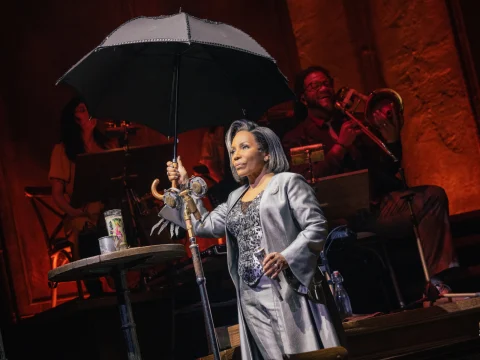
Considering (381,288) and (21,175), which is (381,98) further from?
(21,175)

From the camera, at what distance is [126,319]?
13.6 feet

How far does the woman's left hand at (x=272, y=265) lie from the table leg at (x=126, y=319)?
2.68ft

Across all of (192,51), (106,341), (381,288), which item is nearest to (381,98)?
(381,288)

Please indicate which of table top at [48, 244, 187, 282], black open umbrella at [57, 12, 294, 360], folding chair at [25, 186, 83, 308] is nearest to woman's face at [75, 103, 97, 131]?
folding chair at [25, 186, 83, 308]

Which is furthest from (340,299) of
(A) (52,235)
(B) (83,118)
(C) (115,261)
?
(B) (83,118)

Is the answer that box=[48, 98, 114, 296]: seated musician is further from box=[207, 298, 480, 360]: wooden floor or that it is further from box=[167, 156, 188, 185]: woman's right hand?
box=[167, 156, 188, 185]: woman's right hand

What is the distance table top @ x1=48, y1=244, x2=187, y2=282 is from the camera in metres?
3.79

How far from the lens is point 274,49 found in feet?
31.3

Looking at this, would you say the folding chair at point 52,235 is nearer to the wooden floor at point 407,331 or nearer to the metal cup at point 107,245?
the wooden floor at point 407,331

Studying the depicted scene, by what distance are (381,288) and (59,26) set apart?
16.0 ft

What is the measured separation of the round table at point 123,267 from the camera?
3799mm

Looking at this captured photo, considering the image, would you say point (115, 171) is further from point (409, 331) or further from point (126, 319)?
point (409, 331)

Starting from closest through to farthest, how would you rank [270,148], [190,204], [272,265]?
[272,265]
[190,204]
[270,148]

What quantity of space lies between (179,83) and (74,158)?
10.5ft
